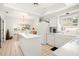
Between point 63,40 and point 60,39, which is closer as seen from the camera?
point 63,40

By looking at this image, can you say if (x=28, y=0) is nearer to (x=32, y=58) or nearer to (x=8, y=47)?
(x=32, y=58)

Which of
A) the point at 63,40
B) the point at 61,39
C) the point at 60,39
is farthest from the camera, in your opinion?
the point at 60,39

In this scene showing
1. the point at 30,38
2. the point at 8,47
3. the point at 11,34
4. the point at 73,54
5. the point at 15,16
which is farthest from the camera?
the point at 30,38

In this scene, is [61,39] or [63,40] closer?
[63,40]

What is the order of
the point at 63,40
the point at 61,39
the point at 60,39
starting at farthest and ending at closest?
the point at 60,39 < the point at 61,39 < the point at 63,40

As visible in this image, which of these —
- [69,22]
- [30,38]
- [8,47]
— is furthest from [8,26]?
[69,22]

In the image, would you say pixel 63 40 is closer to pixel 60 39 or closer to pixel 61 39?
pixel 61 39

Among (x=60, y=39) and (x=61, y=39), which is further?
(x=60, y=39)

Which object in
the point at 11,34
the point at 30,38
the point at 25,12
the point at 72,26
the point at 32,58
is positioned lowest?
the point at 32,58

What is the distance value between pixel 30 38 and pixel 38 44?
0.31 meters

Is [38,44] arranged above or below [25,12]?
below

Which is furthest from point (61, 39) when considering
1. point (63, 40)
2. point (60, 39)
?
point (63, 40)

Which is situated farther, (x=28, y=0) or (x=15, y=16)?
(x=15, y=16)

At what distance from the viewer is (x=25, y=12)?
1.82m
